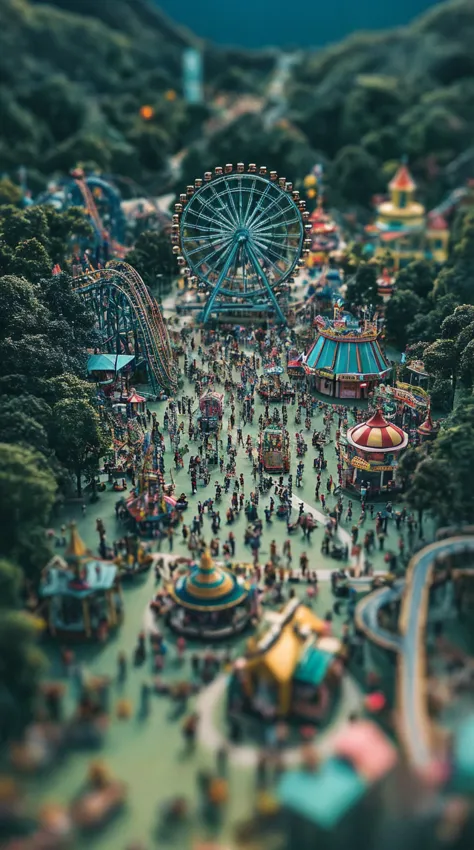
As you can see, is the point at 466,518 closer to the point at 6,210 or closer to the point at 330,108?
the point at 6,210

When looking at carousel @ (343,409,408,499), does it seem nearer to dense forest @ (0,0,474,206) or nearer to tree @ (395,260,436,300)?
tree @ (395,260,436,300)

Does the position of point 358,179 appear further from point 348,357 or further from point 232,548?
point 232,548

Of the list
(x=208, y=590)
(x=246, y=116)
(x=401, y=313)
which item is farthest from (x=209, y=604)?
(x=246, y=116)

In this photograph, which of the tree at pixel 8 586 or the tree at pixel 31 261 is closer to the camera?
the tree at pixel 8 586

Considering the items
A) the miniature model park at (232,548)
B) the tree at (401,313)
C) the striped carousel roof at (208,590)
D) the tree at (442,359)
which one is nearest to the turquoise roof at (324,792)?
the miniature model park at (232,548)

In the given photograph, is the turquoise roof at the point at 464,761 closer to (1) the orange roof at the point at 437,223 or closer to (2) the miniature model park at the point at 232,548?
(2) the miniature model park at the point at 232,548

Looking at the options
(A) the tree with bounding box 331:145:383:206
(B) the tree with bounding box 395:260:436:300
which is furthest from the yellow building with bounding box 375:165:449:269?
(B) the tree with bounding box 395:260:436:300
